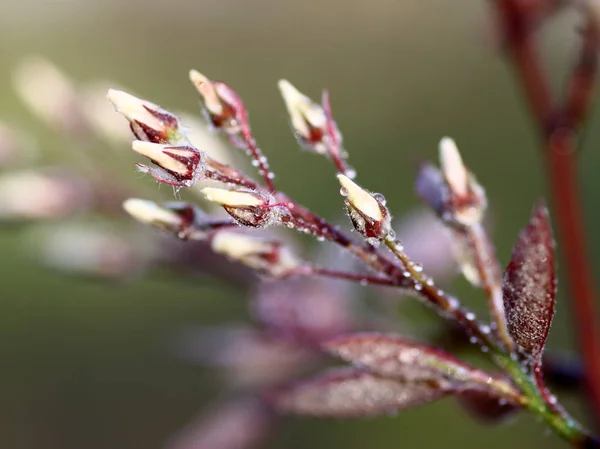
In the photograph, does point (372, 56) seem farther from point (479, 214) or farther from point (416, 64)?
point (479, 214)

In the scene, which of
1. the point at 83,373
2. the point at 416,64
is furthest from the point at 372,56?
the point at 83,373

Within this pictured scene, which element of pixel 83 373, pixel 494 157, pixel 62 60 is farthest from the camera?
pixel 62 60

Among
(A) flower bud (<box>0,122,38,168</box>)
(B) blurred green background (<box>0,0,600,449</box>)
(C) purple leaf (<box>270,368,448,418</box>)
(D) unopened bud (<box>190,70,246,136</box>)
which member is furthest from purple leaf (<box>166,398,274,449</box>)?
(D) unopened bud (<box>190,70,246,136</box>)

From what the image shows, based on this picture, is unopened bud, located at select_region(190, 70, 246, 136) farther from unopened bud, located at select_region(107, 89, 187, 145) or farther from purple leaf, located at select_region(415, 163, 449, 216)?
purple leaf, located at select_region(415, 163, 449, 216)

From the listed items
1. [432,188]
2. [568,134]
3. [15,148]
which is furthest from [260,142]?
[432,188]

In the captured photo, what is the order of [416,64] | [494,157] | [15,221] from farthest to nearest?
A: 1. [416,64]
2. [494,157]
3. [15,221]

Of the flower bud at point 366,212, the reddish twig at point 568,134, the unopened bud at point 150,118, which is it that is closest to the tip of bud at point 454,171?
the flower bud at point 366,212

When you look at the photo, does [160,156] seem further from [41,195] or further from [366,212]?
[41,195]
